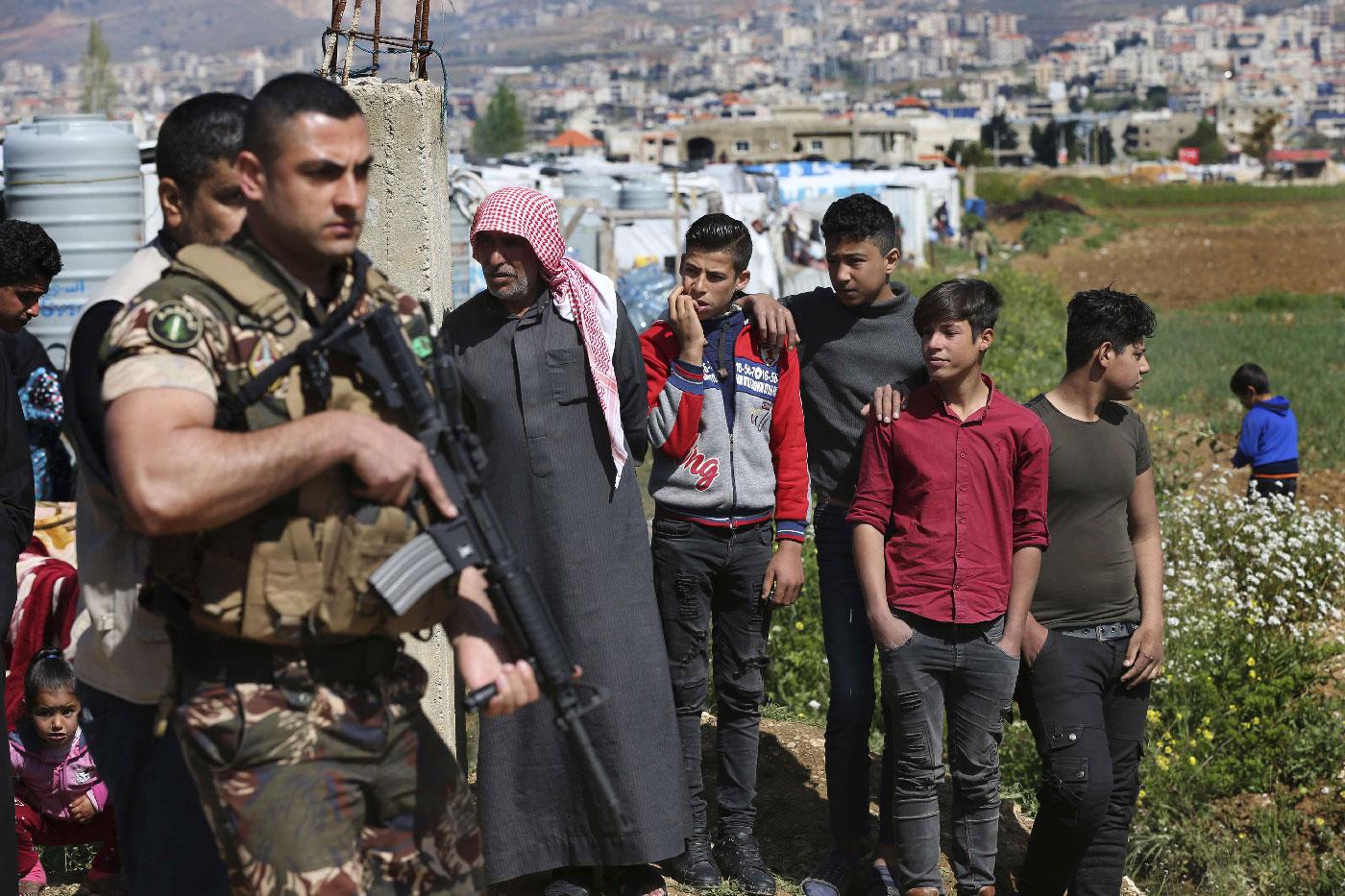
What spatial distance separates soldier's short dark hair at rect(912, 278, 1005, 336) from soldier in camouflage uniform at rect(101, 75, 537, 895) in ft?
6.05

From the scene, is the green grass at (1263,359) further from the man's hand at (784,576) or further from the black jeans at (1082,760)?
the man's hand at (784,576)

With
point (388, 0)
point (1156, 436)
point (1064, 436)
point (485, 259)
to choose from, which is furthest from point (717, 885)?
point (1156, 436)

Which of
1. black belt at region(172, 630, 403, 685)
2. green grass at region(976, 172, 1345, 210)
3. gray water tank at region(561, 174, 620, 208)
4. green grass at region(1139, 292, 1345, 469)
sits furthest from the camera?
green grass at region(976, 172, 1345, 210)

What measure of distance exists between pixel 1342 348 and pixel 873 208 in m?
19.2

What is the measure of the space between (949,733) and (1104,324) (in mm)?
1193

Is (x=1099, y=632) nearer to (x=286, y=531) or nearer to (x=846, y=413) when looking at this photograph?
(x=846, y=413)

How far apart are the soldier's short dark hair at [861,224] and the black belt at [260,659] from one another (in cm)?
221

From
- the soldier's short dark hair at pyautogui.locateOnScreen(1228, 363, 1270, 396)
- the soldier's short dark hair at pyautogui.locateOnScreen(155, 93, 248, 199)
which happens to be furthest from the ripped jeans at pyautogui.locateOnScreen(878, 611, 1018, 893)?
the soldier's short dark hair at pyautogui.locateOnScreen(1228, 363, 1270, 396)

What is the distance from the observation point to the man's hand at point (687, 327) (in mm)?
4215

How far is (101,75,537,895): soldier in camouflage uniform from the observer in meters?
2.38

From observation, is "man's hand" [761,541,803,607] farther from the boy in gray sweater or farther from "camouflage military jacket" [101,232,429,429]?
"camouflage military jacket" [101,232,429,429]

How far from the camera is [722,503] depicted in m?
4.27

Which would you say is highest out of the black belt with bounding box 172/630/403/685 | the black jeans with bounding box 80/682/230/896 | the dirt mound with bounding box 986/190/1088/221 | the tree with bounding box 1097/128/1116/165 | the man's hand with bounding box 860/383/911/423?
the black belt with bounding box 172/630/403/685

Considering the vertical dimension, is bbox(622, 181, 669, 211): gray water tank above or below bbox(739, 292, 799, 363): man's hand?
below
